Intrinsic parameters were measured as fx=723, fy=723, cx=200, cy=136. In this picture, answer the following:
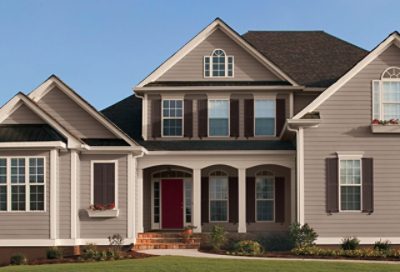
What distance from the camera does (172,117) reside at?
2869 centimetres

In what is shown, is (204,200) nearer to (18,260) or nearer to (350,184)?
(350,184)

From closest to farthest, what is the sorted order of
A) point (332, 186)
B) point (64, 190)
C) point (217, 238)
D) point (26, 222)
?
1. point (26, 222)
2. point (217, 238)
3. point (64, 190)
4. point (332, 186)

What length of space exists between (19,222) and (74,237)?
188 centimetres

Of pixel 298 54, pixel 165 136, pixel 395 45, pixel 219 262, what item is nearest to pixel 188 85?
pixel 165 136

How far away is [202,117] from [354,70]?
6.59 metres

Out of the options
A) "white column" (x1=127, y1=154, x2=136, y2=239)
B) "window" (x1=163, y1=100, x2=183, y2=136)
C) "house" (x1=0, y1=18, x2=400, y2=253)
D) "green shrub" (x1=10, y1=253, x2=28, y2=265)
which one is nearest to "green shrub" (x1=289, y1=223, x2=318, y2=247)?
"house" (x1=0, y1=18, x2=400, y2=253)

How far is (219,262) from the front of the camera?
67.1 feet

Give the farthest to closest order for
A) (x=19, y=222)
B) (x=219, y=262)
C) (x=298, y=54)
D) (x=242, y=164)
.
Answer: (x=298, y=54) < (x=242, y=164) < (x=19, y=222) < (x=219, y=262)

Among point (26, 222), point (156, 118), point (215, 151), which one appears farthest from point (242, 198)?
point (26, 222)

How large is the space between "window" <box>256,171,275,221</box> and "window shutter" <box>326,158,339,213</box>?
166 inches

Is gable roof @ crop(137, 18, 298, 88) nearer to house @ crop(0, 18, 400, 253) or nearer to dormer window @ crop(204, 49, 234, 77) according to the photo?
house @ crop(0, 18, 400, 253)

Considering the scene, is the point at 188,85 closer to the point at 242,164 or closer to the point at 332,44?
the point at 242,164

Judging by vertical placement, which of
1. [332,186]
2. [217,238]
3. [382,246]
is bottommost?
[382,246]

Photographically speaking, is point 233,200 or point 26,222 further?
point 233,200
